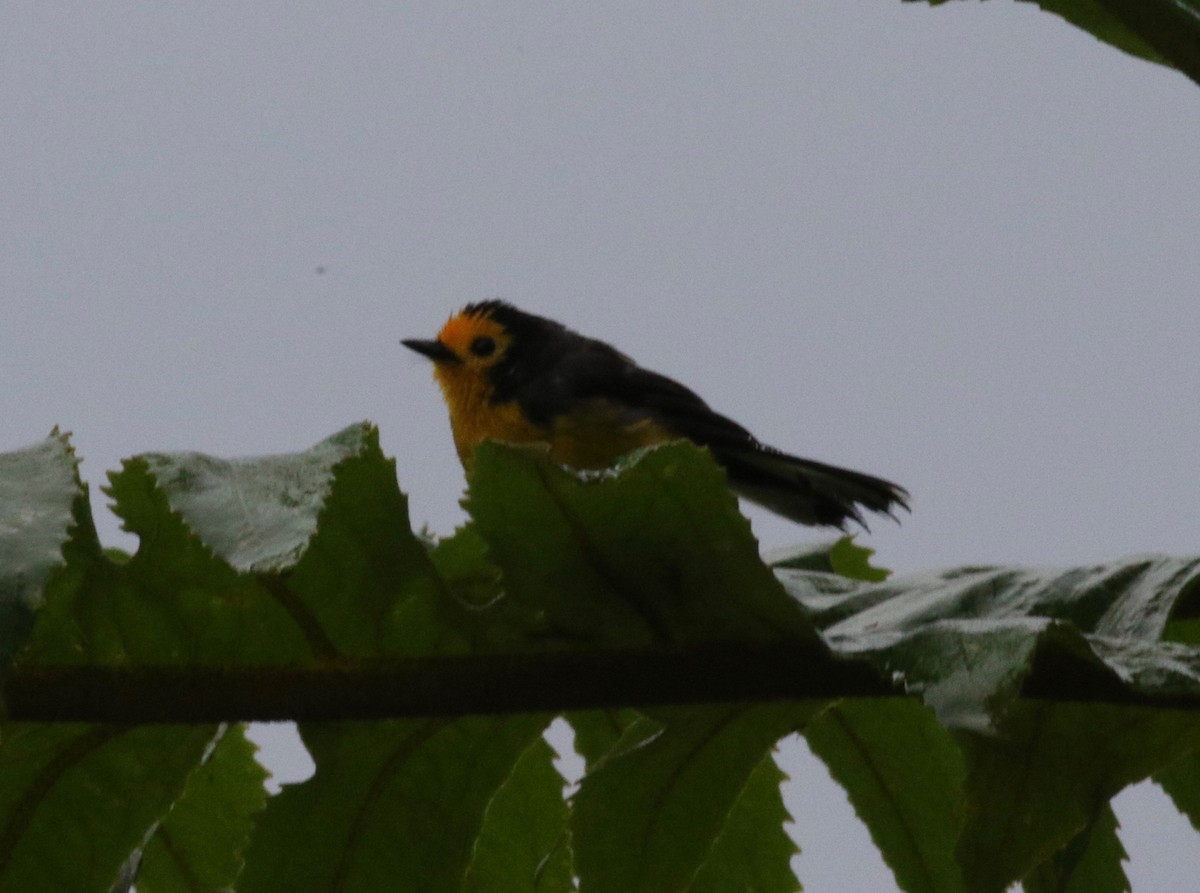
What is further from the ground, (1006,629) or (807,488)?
(807,488)

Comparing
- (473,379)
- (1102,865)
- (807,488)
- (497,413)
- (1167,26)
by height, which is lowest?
(1102,865)

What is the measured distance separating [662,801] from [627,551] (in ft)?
0.85

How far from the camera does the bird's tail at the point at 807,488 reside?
330cm

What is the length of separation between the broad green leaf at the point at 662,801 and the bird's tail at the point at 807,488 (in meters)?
1.79

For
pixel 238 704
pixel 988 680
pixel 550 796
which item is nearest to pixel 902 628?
pixel 988 680

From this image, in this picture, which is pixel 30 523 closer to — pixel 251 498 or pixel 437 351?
pixel 251 498

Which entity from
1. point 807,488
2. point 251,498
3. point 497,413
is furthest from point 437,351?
point 251,498

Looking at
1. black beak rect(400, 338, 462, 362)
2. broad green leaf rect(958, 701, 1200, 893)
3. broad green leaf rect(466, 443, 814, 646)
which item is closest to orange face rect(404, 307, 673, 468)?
black beak rect(400, 338, 462, 362)

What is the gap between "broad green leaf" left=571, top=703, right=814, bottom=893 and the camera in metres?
1.35

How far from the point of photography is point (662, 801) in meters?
1.39

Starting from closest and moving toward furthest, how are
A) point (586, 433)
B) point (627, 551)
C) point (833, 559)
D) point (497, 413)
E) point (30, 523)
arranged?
point (30, 523) < point (627, 551) < point (833, 559) < point (586, 433) < point (497, 413)

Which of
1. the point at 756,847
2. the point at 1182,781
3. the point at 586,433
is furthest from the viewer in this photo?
the point at 586,433

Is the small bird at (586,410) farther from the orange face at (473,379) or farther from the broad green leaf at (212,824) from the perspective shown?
the broad green leaf at (212,824)

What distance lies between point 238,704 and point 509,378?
3.91m
